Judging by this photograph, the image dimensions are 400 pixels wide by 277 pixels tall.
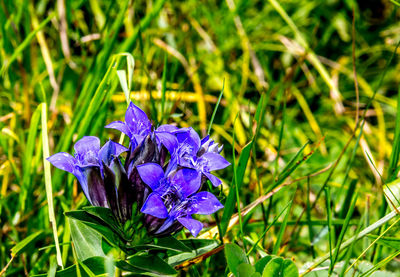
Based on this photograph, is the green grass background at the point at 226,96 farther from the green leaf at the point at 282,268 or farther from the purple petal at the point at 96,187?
the purple petal at the point at 96,187

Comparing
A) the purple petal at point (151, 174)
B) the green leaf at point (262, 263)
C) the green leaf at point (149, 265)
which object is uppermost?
the purple petal at point (151, 174)

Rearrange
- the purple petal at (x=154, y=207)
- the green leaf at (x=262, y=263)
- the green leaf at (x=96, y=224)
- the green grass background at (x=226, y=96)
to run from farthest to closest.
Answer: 1. the green grass background at (x=226, y=96)
2. the green leaf at (x=262, y=263)
3. the green leaf at (x=96, y=224)
4. the purple petal at (x=154, y=207)

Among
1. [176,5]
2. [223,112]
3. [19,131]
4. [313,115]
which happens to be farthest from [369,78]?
[19,131]

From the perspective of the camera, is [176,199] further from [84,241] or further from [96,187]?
[84,241]

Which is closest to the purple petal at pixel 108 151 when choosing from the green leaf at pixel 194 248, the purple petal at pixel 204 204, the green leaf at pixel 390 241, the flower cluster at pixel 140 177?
the flower cluster at pixel 140 177

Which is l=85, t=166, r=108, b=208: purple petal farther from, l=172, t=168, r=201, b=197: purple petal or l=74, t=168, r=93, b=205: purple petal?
l=172, t=168, r=201, b=197: purple petal

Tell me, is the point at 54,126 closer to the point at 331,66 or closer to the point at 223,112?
the point at 223,112

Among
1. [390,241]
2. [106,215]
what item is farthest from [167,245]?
[390,241]

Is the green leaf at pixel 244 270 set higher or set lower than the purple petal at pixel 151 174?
lower

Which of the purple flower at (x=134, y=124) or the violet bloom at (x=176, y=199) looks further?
the purple flower at (x=134, y=124)
